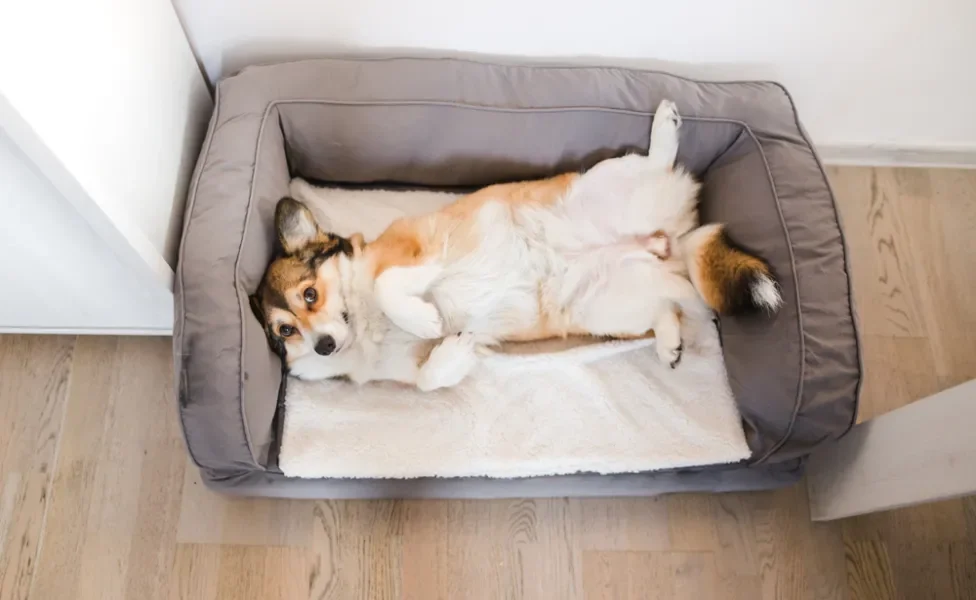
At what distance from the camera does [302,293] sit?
80.6 inches

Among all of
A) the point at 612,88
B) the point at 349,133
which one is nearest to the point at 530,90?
the point at 612,88

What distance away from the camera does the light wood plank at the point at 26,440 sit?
218 cm

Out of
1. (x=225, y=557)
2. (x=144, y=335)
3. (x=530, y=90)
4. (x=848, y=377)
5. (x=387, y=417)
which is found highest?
(x=530, y=90)

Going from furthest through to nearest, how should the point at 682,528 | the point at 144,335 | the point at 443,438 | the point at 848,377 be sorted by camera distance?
the point at 144,335 → the point at 682,528 → the point at 443,438 → the point at 848,377

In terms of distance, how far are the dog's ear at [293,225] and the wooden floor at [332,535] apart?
754mm

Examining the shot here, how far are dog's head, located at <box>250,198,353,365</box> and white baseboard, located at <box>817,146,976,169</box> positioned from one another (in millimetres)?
2116

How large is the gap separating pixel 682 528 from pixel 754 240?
1008 millimetres

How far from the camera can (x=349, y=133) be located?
2303mm

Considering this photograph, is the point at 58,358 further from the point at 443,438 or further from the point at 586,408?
the point at 586,408

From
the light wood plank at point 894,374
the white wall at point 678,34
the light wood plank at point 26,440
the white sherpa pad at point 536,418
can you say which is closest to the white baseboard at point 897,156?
the white wall at point 678,34

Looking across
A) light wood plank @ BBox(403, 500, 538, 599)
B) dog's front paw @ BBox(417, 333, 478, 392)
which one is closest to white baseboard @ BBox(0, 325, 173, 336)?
dog's front paw @ BBox(417, 333, 478, 392)

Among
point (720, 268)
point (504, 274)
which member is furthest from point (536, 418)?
point (720, 268)

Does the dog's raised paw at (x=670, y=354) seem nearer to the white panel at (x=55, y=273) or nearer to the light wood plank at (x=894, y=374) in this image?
the light wood plank at (x=894, y=374)

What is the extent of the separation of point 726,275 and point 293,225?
1.34 meters
